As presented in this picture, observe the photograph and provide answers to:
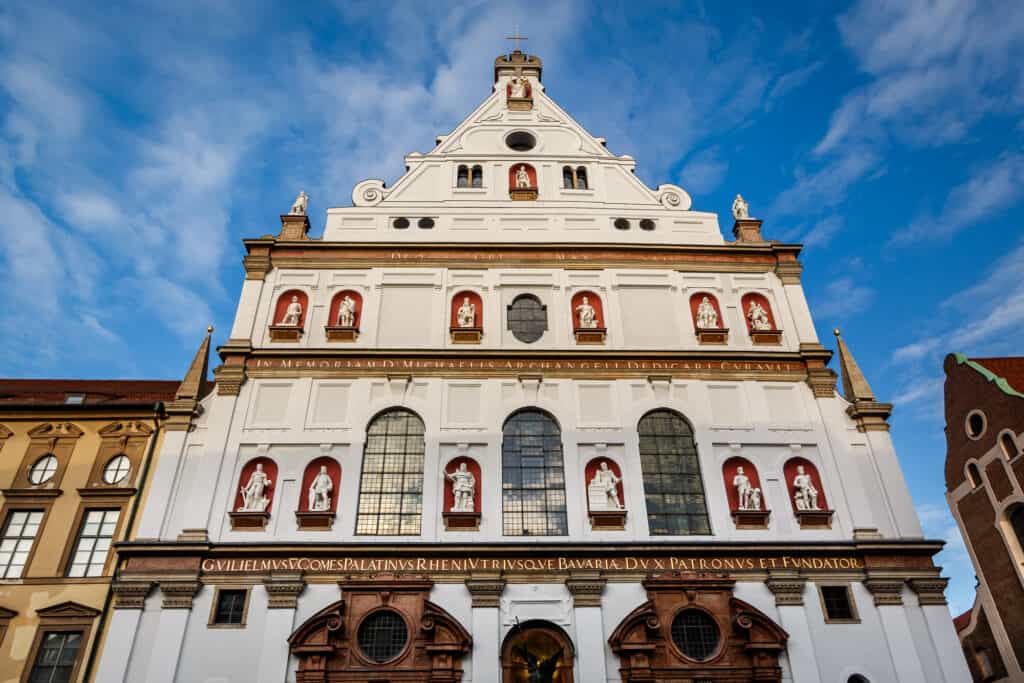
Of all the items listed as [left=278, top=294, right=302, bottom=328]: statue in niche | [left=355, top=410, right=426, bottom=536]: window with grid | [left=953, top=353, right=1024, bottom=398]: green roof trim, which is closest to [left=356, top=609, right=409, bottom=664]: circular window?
[left=355, top=410, right=426, bottom=536]: window with grid

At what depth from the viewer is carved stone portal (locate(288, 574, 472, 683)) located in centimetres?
1616

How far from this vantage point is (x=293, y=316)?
71.4 feet

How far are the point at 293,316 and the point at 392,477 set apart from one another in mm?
6272

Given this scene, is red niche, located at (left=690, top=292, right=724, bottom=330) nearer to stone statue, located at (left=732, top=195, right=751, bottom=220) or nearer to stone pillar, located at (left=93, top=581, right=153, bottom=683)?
stone statue, located at (left=732, top=195, right=751, bottom=220)

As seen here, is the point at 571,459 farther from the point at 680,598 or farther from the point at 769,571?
the point at 769,571

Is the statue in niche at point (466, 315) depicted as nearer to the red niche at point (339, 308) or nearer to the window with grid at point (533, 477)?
the red niche at point (339, 308)

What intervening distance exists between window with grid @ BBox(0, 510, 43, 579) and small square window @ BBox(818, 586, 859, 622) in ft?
65.1

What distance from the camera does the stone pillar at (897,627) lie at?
16.5 m

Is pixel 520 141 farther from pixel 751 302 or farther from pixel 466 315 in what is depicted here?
pixel 751 302

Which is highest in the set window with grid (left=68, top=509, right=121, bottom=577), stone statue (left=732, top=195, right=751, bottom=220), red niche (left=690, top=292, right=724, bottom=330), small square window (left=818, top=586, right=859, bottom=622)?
stone statue (left=732, top=195, right=751, bottom=220)

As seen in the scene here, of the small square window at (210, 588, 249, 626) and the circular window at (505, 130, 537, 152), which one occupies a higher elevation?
the circular window at (505, 130, 537, 152)

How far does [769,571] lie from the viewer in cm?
1762

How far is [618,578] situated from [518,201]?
13.2 meters

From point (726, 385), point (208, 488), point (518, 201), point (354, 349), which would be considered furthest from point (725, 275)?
point (208, 488)
